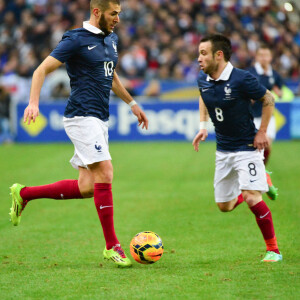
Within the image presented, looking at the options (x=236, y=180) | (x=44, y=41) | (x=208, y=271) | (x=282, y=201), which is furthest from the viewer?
(x=44, y=41)

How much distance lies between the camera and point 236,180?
6.39m

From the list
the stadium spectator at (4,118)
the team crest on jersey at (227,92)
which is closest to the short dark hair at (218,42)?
the team crest on jersey at (227,92)

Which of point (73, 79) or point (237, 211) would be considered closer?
point (73, 79)

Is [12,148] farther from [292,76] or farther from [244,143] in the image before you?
[244,143]

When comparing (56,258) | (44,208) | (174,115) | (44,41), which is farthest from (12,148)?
(56,258)

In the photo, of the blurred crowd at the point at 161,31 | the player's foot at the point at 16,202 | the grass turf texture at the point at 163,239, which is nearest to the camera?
the grass turf texture at the point at 163,239

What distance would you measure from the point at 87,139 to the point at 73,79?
61cm

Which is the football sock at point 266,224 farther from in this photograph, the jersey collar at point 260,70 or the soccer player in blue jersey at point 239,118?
the jersey collar at point 260,70

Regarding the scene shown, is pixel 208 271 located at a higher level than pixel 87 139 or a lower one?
lower

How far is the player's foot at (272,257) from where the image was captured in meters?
→ 5.60

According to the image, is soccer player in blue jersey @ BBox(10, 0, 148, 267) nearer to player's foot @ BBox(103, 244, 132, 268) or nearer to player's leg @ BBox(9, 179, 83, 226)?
player's foot @ BBox(103, 244, 132, 268)

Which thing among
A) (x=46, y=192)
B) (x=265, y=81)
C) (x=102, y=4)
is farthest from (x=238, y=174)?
(x=265, y=81)

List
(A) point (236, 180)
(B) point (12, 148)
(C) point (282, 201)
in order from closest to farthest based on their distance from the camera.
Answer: (A) point (236, 180) → (C) point (282, 201) → (B) point (12, 148)

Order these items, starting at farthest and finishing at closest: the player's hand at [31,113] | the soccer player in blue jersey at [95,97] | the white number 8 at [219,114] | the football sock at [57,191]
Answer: the football sock at [57,191] < the white number 8 at [219,114] < the soccer player in blue jersey at [95,97] < the player's hand at [31,113]
